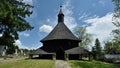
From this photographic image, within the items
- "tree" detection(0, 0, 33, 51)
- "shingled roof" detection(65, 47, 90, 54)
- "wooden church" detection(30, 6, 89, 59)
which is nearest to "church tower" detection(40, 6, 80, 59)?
"wooden church" detection(30, 6, 89, 59)

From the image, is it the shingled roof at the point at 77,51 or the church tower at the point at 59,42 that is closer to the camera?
the shingled roof at the point at 77,51

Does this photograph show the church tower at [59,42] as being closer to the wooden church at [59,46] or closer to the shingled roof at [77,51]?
the wooden church at [59,46]

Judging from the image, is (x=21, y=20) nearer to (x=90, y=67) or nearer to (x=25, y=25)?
(x=25, y=25)

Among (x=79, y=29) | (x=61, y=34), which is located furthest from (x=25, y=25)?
(x=79, y=29)

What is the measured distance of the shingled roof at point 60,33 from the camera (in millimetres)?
43606

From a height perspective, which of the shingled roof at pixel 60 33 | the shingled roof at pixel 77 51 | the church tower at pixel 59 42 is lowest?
the shingled roof at pixel 77 51

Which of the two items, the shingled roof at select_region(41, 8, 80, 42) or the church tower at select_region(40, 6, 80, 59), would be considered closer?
the church tower at select_region(40, 6, 80, 59)

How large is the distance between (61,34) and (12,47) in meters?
17.5

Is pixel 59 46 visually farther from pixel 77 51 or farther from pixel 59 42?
pixel 77 51

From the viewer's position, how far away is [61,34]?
44.3m

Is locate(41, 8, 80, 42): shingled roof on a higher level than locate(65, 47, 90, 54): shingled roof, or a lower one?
higher

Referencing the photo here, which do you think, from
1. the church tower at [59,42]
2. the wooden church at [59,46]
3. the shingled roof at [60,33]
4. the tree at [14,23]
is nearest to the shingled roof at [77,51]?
the wooden church at [59,46]

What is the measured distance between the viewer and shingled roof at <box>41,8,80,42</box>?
43606mm

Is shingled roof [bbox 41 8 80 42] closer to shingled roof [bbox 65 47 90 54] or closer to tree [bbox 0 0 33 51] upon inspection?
shingled roof [bbox 65 47 90 54]
